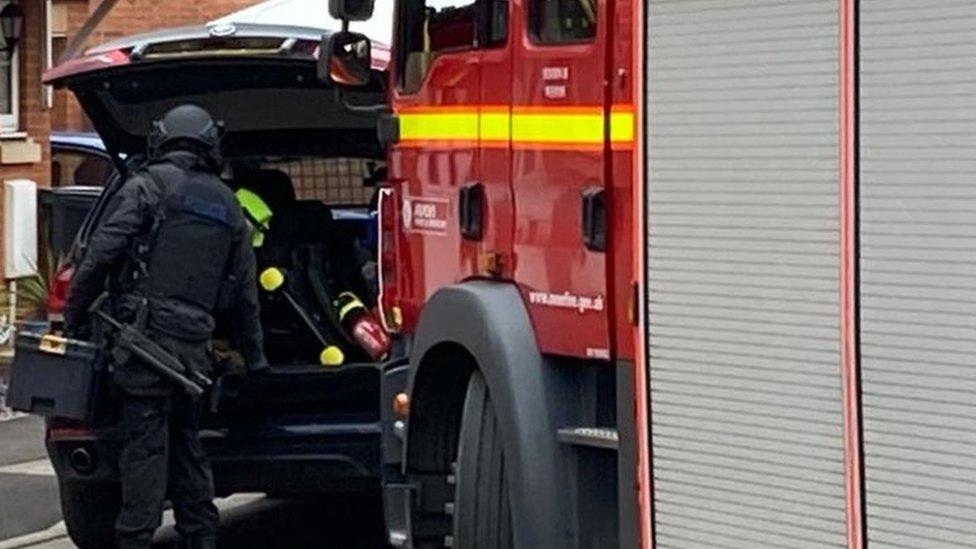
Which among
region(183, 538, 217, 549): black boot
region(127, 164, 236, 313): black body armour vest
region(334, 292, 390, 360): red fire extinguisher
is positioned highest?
region(127, 164, 236, 313): black body armour vest

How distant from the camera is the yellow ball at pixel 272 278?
34.5ft

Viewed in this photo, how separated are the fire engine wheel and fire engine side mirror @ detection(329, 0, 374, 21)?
1.70 meters

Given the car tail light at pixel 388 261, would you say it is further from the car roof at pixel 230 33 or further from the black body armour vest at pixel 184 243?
the car roof at pixel 230 33

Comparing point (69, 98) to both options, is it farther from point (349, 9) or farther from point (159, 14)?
point (349, 9)

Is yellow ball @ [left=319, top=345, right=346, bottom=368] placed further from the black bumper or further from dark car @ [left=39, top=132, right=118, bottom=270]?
dark car @ [left=39, top=132, right=118, bottom=270]

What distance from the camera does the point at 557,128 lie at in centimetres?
720

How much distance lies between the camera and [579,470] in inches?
278

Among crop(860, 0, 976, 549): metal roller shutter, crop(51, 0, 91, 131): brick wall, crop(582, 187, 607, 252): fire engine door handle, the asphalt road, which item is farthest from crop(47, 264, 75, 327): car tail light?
crop(51, 0, 91, 131): brick wall

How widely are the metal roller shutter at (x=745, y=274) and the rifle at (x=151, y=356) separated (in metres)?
3.36

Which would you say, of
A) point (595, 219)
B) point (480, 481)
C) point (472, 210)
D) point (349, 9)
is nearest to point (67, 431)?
point (349, 9)

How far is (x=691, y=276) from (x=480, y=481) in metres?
1.47

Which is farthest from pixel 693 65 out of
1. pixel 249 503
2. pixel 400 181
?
pixel 249 503

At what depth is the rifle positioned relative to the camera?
9445 mm

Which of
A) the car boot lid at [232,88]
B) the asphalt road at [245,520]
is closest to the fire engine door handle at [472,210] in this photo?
the car boot lid at [232,88]
